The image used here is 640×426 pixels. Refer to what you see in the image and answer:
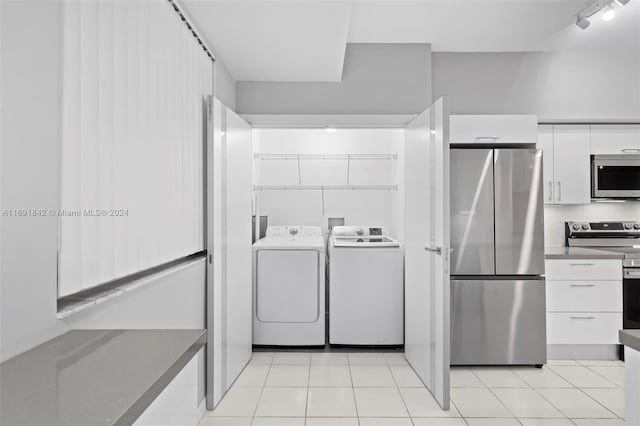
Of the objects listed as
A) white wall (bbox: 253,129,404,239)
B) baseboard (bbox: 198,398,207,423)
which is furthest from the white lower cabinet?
baseboard (bbox: 198,398,207,423)

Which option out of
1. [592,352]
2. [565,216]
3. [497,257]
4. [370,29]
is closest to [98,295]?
[370,29]

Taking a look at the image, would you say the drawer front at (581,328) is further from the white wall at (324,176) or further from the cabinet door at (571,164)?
the white wall at (324,176)

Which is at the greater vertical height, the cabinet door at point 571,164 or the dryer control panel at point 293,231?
the cabinet door at point 571,164

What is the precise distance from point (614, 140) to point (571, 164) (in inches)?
17.2

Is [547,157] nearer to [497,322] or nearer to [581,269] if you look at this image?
[581,269]

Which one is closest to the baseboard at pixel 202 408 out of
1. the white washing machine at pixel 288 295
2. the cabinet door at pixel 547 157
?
the white washing machine at pixel 288 295

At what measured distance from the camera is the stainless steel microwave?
11.6 feet

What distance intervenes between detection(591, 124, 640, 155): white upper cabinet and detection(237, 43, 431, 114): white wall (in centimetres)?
159

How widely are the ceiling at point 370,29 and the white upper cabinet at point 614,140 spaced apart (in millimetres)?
685

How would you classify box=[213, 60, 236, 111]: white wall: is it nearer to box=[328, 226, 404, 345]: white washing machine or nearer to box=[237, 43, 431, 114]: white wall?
box=[237, 43, 431, 114]: white wall

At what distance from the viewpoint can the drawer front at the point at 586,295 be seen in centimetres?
325

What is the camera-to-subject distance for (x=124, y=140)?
154 centimetres

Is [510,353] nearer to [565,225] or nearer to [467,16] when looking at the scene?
→ [565,225]

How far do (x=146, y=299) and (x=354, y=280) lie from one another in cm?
213
